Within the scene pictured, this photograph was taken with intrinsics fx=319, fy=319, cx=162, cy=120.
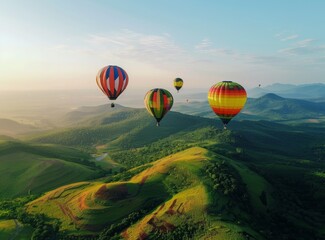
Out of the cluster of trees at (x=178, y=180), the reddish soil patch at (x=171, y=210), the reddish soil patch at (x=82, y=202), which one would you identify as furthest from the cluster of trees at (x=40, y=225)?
the cluster of trees at (x=178, y=180)

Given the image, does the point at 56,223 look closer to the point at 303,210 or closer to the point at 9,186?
the point at 9,186

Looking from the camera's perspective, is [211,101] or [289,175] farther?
[289,175]

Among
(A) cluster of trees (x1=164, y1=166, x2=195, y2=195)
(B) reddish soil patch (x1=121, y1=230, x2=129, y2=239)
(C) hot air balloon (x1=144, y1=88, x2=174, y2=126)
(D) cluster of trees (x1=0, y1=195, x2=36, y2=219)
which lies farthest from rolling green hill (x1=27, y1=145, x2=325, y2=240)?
(C) hot air balloon (x1=144, y1=88, x2=174, y2=126)

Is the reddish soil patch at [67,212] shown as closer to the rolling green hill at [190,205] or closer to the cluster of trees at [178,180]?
the rolling green hill at [190,205]

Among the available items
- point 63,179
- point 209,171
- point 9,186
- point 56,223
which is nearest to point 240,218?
point 209,171

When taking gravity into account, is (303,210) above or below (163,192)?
below

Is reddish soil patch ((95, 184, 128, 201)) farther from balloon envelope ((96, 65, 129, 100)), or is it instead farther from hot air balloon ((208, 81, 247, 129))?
hot air balloon ((208, 81, 247, 129))
